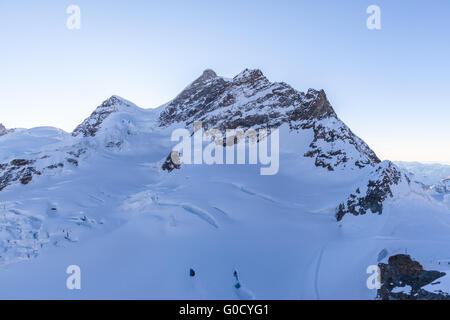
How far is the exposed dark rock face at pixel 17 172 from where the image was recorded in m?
30.4

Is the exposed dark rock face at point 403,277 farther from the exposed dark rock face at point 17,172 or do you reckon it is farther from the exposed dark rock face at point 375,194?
the exposed dark rock face at point 17,172

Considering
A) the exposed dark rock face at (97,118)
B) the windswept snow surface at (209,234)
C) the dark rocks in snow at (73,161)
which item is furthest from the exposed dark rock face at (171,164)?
the exposed dark rock face at (97,118)

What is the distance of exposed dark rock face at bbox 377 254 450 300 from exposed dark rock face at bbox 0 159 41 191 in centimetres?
3499

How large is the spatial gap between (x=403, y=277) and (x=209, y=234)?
11.8 m

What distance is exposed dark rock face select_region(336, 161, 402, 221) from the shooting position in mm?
20719

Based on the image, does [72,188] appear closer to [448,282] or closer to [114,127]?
[114,127]

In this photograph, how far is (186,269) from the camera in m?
15.8

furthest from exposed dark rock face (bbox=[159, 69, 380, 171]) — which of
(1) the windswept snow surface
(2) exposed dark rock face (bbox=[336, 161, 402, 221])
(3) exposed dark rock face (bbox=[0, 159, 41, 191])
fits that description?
(3) exposed dark rock face (bbox=[0, 159, 41, 191])

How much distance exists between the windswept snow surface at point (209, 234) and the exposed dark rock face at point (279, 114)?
2.20 metres

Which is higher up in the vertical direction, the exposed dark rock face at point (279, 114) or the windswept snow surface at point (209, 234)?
the exposed dark rock face at point (279, 114)

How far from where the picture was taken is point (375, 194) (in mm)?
21031

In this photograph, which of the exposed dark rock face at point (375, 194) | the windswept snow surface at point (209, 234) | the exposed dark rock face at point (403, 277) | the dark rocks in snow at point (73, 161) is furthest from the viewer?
the dark rocks in snow at point (73, 161)
